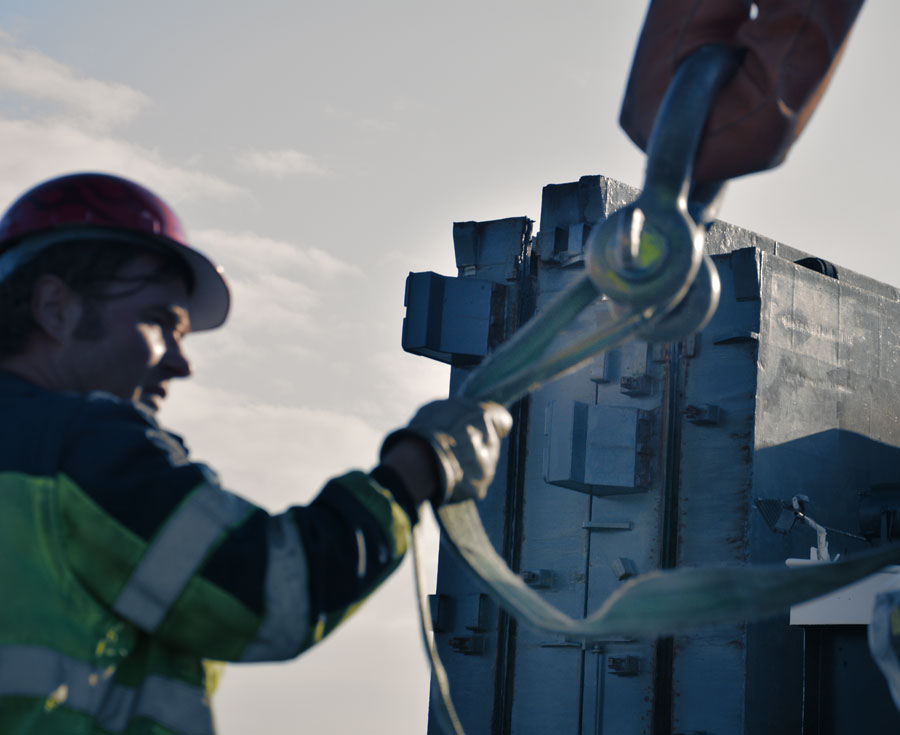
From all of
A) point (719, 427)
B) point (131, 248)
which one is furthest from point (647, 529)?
point (131, 248)

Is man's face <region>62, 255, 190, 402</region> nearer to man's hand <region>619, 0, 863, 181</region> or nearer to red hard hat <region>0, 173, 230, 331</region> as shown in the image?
red hard hat <region>0, 173, 230, 331</region>

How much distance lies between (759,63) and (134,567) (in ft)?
4.89

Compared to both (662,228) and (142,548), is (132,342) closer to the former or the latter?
(142,548)

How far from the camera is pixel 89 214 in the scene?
2.26 meters

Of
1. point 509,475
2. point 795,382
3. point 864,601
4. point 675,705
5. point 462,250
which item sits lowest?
point 675,705

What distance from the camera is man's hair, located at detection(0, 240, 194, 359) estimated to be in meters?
2.20

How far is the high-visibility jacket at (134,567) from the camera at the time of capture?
1.84 metres

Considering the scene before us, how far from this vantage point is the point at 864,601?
17.5ft

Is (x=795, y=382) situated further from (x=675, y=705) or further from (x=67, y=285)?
(x=67, y=285)

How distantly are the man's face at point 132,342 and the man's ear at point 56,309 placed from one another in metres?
0.03

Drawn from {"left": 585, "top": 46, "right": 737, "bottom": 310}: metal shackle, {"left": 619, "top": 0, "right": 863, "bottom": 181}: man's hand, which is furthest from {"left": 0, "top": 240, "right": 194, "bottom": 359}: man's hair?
{"left": 619, "top": 0, "right": 863, "bottom": 181}: man's hand

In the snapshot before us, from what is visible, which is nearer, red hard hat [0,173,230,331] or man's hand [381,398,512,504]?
man's hand [381,398,512,504]

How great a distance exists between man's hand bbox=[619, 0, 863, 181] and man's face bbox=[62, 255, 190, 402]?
3.46ft

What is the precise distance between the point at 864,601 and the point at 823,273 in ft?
7.16
